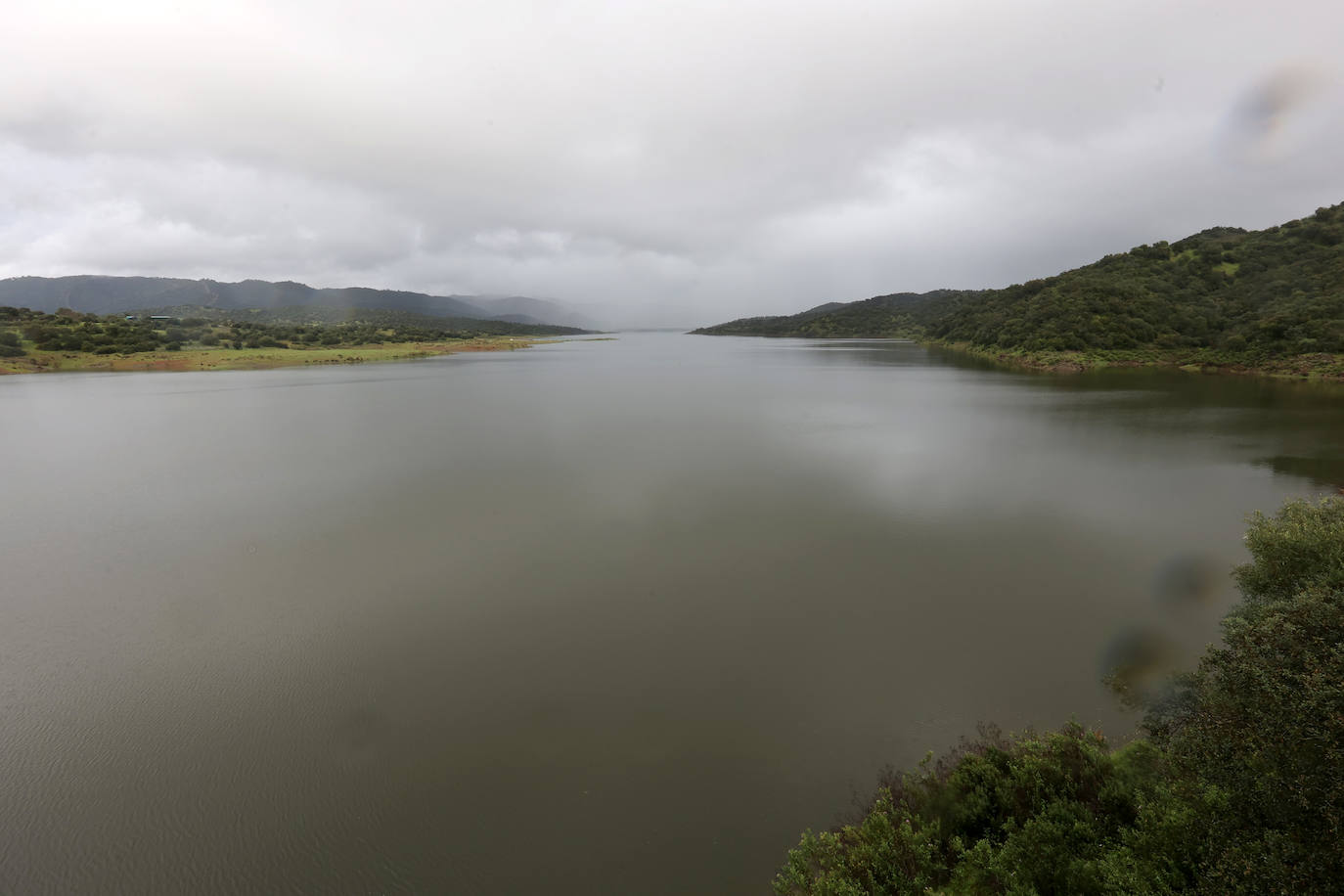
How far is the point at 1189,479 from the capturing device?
66.9 ft

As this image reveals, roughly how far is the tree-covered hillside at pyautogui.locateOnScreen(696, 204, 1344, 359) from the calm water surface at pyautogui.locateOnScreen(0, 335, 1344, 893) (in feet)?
152

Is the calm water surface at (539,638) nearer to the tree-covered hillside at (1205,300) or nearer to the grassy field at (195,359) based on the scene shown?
the tree-covered hillside at (1205,300)

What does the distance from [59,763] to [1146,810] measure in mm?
13668

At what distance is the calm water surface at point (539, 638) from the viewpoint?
257 inches

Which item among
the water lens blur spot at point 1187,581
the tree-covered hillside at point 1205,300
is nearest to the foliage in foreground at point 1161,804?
the water lens blur spot at point 1187,581

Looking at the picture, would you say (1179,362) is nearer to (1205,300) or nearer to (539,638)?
(1205,300)

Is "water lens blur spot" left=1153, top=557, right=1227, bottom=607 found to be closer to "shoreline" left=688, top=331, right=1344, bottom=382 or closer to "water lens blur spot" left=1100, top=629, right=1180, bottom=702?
"water lens blur spot" left=1100, top=629, right=1180, bottom=702

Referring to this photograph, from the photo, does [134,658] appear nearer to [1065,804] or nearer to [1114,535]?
[1065,804]

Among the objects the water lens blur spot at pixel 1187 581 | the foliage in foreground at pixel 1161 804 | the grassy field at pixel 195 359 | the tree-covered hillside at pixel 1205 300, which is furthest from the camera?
the grassy field at pixel 195 359

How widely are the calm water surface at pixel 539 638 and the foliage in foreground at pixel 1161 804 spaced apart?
127 cm

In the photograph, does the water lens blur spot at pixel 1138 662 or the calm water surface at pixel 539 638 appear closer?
the calm water surface at pixel 539 638

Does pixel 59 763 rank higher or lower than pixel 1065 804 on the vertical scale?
lower

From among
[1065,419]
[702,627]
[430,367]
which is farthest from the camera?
[430,367]

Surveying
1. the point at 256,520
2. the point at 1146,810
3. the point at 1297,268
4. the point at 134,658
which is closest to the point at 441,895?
the point at 1146,810
